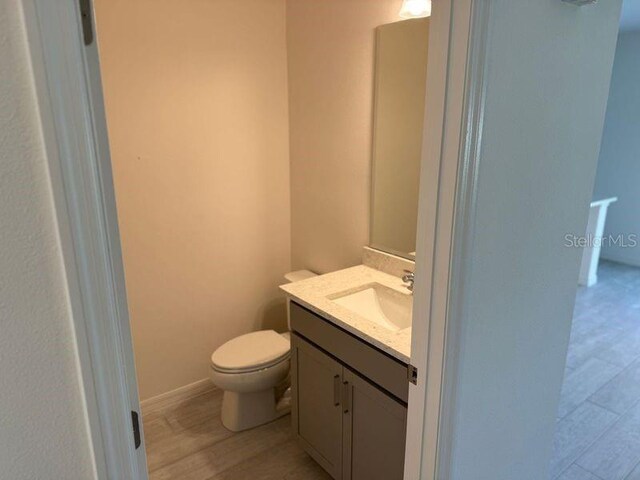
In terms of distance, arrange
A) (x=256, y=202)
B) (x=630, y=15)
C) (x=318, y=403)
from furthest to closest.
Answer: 1. (x=630, y=15)
2. (x=256, y=202)
3. (x=318, y=403)

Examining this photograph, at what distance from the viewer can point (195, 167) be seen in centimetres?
241

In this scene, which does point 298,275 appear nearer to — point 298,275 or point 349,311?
point 298,275

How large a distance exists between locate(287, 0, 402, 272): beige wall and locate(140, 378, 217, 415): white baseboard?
965 millimetres

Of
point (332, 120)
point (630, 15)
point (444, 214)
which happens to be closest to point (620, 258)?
point (630, 15)

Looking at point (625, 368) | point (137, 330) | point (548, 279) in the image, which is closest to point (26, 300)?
point (548, 279)

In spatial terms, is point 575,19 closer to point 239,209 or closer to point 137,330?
point 239,209

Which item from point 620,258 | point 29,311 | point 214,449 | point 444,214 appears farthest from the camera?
point 620,258

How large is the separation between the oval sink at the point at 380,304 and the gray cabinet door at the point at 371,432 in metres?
0.35

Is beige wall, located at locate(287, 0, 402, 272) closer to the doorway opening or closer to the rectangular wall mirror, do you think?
the rectangular wall mirror

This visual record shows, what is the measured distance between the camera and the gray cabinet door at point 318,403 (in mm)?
1818

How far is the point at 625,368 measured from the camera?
2867 mm

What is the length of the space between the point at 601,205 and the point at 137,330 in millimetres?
4053

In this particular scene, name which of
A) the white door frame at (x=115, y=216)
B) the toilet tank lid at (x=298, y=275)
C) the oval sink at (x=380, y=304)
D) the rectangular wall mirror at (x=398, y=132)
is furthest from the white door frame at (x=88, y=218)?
the toilet tank lid at (x=298, y=275)

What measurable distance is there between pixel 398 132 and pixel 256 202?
0.98 m
